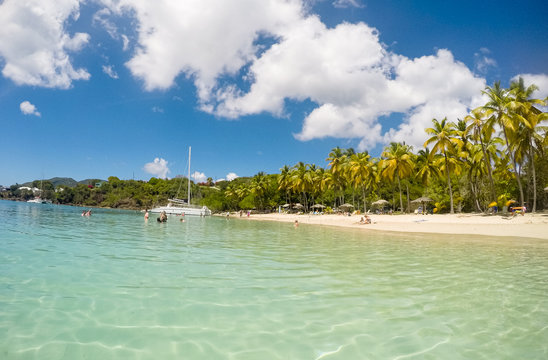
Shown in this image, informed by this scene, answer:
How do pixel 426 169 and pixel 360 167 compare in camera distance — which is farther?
pixel 360 167

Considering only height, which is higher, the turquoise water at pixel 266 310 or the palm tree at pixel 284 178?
the palm tree at pixel 284 178

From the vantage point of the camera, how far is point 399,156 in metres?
42.6

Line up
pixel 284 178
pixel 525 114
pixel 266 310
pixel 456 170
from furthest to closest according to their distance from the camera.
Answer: pixel 284 178
pixel 456 170
pixel 525 114
pixel 266 310

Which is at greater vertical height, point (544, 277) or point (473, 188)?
point (473, 188)

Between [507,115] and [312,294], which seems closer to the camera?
[312,294]

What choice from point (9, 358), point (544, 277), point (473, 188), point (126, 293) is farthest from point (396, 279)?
point (473, 188)

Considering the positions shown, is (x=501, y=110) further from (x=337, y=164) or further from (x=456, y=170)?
(x=337, y=164)

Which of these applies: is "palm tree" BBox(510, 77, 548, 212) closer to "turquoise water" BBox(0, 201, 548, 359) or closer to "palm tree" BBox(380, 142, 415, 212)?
"palm tree" BBox(380, 142, 415, 212)

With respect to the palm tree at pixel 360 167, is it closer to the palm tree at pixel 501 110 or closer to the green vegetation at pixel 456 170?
the green vegetation at pixel 456 170

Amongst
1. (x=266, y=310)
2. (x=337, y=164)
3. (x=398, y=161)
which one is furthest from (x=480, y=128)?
(x=266, y=310)

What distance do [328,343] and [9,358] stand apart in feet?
12.5

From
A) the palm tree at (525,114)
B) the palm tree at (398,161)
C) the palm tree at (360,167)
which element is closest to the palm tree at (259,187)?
the palm tree at (360,167)

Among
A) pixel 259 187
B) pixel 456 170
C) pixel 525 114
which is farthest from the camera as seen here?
pixel 259 187

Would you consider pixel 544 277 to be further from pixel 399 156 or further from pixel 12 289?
pixel 399 156
